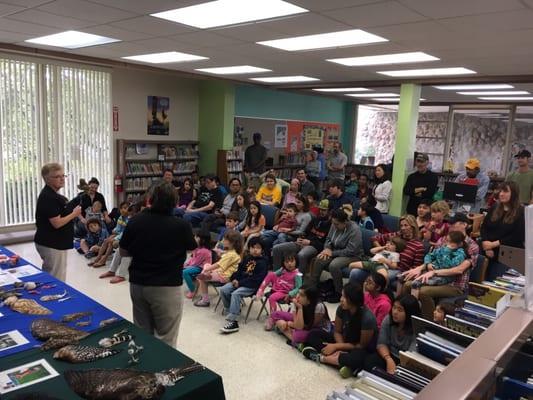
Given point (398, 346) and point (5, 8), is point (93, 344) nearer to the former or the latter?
point (398, 346)

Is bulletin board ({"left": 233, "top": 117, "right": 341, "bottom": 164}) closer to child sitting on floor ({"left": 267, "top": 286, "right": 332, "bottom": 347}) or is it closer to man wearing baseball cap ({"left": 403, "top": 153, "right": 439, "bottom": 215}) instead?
man wearing baseball cap ({"left": 403, "top": 153, "right": 439, "bottom": 215})

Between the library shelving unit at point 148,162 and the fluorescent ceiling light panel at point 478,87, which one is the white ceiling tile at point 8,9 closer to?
the library shelving unit at point 148,162

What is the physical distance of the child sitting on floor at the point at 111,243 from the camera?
6124 mm

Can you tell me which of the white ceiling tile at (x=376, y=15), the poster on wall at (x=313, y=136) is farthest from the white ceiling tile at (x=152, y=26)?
the poster on wall at (x=313, y=136)

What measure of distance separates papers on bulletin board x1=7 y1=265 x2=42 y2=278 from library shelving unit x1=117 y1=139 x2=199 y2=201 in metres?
5.37

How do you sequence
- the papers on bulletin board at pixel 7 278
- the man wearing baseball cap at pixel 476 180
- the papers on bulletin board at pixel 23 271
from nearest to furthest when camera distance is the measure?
the papers on bulletin board at pixel 7 278 < the papers on bulletin board at pixel 23 271 < the man wearing baseball cap at pixel 476 180

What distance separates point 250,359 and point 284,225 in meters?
2.69


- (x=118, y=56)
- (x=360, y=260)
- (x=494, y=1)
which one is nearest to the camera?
(x=494, y=1)

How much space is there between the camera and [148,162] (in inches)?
352

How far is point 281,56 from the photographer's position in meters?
5.86

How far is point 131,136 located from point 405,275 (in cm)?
631

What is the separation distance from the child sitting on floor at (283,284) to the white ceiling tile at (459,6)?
2590 mm

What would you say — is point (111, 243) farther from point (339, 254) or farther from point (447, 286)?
point (447, 286)

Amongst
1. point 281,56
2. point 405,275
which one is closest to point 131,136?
point 281,56
